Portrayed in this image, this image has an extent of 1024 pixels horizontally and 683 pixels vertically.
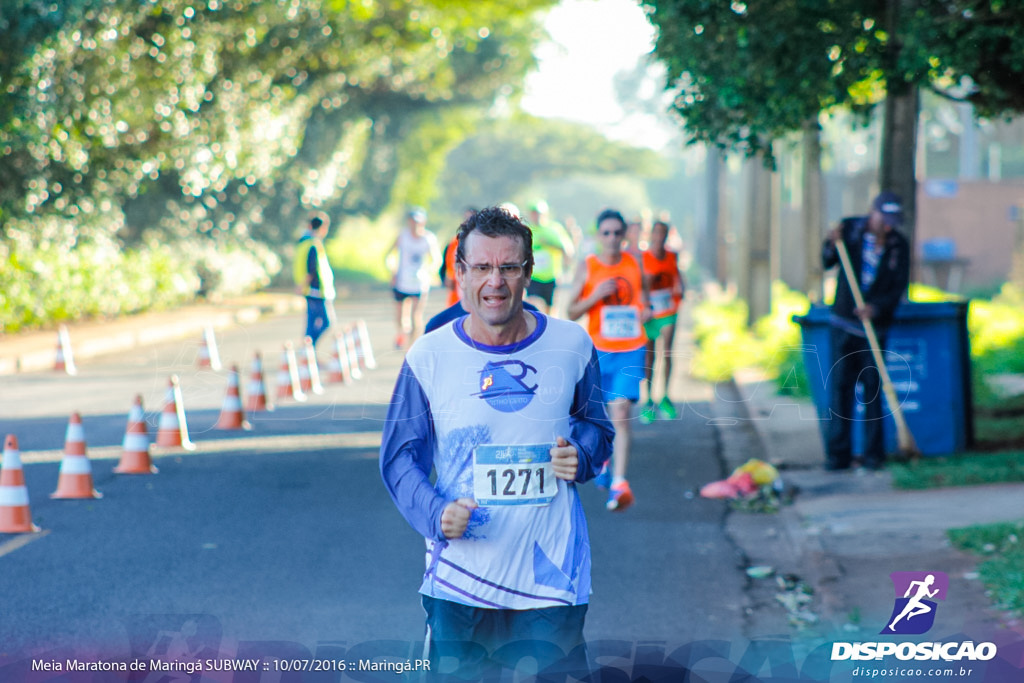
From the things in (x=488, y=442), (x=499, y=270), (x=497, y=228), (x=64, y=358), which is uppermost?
(x=497, y=228)

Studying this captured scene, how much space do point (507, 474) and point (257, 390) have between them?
9.39 metres

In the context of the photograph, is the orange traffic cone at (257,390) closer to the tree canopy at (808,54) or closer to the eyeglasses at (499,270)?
the tree canopy at (808,54)

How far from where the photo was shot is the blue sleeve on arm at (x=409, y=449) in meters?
3.50

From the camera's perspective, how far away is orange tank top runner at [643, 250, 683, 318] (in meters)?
12.1

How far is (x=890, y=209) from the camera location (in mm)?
9070

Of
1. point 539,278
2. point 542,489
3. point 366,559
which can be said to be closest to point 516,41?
point 539,278

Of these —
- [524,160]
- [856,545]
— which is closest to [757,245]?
[856,545]

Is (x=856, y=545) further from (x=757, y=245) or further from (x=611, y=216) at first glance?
(x=757, y=245)

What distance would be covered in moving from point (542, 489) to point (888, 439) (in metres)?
6.97

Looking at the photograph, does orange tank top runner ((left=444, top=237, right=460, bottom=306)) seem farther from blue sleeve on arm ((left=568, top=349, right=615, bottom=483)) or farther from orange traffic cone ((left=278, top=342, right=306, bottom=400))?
orange traffic cone ((left=278, top=342, right=306, bottom=400))

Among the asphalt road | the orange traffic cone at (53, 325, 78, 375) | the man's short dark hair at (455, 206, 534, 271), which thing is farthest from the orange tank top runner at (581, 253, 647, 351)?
the orange traffic cone at (53, 325, 78, 375)

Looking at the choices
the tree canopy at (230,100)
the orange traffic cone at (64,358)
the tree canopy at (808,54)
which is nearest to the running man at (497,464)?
the tree canopy at (808,54)

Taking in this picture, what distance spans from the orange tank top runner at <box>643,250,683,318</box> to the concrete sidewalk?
6.26 feet

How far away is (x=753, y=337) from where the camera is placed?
19.5 metres
